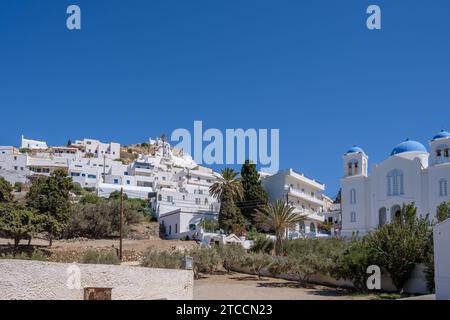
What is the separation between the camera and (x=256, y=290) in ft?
81.9

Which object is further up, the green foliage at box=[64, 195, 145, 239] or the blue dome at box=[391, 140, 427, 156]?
the blue dome at box=[391, 140, 427, 156]

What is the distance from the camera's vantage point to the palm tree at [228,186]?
5281 cm

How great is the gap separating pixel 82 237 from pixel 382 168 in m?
28.1

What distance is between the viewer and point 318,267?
2783 cm

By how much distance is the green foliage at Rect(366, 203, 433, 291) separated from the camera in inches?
931

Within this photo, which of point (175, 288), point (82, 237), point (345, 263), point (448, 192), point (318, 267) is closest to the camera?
point (175, 288)

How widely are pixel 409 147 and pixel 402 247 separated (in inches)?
862

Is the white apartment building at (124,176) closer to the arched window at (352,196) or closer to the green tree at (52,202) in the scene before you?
the arched window at (352,196)

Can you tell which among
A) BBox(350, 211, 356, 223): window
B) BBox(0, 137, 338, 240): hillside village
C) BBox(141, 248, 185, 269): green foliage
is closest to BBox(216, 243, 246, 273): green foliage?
BBox(141, 248, 185, 269): green foliage

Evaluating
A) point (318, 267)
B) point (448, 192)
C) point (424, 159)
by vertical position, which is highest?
point (424, 159)

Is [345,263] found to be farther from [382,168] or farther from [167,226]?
[167,226]

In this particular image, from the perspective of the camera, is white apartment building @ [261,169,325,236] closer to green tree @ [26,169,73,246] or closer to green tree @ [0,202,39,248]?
green tree @ [26,169,73,246]

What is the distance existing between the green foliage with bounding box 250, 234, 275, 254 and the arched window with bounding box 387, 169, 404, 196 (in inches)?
458
